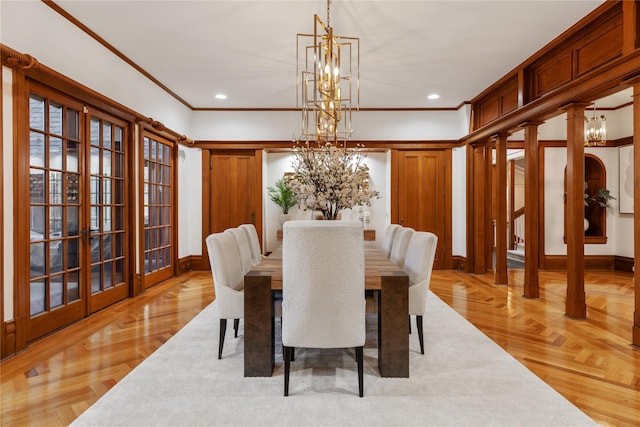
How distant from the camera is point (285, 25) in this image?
353 cm

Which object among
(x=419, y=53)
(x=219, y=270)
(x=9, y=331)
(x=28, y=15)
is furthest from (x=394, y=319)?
(x=28, y=15)

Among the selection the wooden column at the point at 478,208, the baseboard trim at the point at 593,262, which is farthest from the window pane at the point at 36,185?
the baseboard trim at the point at 593,262

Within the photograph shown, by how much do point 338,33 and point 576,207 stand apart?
2.96 m

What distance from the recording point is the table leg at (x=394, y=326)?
7.59ft

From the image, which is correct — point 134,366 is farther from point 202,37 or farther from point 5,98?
point 202,37

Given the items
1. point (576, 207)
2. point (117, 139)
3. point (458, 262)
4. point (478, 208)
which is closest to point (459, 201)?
point (478, 208)

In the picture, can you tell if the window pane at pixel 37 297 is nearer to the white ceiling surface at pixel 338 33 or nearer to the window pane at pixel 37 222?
the window pane at pixel 37 222

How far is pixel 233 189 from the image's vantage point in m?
Answer: 6.55

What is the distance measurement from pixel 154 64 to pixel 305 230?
3678mm

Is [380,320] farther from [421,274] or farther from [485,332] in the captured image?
[485,332]

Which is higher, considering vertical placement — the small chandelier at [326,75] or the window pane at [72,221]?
the small chandelier at [326,75]

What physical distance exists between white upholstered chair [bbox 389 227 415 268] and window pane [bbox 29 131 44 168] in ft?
10.5

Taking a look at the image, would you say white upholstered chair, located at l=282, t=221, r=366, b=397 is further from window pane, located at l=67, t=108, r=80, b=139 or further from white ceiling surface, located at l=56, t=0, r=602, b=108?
window pane, located at l=67, t=108, r=80, b=139

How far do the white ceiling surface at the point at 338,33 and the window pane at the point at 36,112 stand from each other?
858 millimetres
